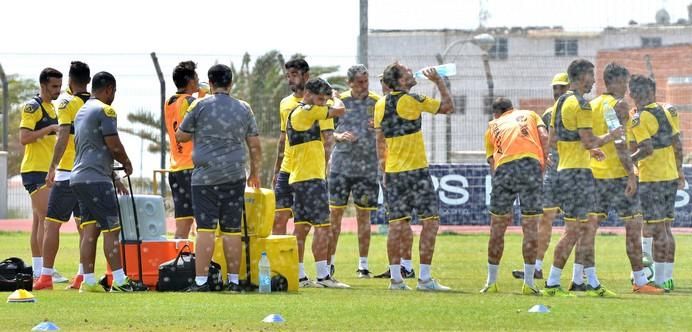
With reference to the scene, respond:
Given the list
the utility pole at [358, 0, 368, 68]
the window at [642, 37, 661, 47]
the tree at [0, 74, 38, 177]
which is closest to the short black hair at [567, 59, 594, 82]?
the utility pole at [358, 0, 368, 68]

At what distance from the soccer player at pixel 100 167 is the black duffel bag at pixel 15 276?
462 mm

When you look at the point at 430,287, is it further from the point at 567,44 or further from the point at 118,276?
the point at 567,44

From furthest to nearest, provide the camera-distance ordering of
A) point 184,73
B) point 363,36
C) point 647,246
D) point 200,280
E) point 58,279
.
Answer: point 363,36, point 647,246, point 58,279, point 184,73, point 200,280

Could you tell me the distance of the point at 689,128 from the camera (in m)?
24.5

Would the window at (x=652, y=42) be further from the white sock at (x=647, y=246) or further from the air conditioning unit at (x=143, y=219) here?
the air conditioning unit at (x=143, y=219)

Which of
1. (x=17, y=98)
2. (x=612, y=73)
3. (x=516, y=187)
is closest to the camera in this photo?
(x=516, y=187)

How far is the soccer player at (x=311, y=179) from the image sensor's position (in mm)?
13750

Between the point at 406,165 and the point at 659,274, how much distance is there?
255 centimetres

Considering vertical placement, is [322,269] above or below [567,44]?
below

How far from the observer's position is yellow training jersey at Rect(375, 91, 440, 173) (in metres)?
13.1

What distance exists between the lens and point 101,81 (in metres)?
12.6

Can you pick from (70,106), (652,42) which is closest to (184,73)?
(70,106)

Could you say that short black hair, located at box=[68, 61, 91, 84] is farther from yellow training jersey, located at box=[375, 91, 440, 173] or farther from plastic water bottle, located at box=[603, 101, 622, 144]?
plastic water bottle, located at box=[603, 101, 622, 144]

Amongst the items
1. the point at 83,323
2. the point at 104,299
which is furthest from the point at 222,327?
the point at 104,299
